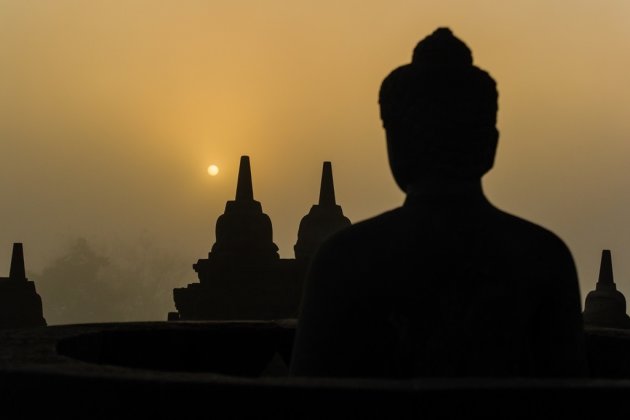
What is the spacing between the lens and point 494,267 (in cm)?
353

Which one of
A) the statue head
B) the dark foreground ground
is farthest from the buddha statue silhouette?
the dark foreground ground

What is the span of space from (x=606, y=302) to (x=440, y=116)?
49.6 ft

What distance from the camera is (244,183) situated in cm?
1892

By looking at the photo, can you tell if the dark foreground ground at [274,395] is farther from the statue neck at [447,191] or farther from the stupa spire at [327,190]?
the stupa spire at [327,190]

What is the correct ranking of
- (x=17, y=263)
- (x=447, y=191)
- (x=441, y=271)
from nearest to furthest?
(x=441, y=271) → (x=447, y=191) → (x=17, y=263)

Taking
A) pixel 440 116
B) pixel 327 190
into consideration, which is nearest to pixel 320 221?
pixel 327 190

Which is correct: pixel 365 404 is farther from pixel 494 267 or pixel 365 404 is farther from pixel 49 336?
pixel 49 336

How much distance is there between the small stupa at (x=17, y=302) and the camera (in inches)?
707

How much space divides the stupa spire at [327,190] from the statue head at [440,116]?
15287 millimetres

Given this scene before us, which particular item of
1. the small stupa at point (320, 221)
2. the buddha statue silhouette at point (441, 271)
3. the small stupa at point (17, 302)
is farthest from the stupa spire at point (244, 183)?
the buddha statue silhouette at point (441, 271)

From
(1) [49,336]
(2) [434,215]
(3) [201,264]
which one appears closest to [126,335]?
(1) [49,336]

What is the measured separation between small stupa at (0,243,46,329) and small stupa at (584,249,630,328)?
27.8 feet

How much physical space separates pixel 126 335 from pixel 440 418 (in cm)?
A: 261

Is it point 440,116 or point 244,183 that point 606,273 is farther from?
point 440,116
